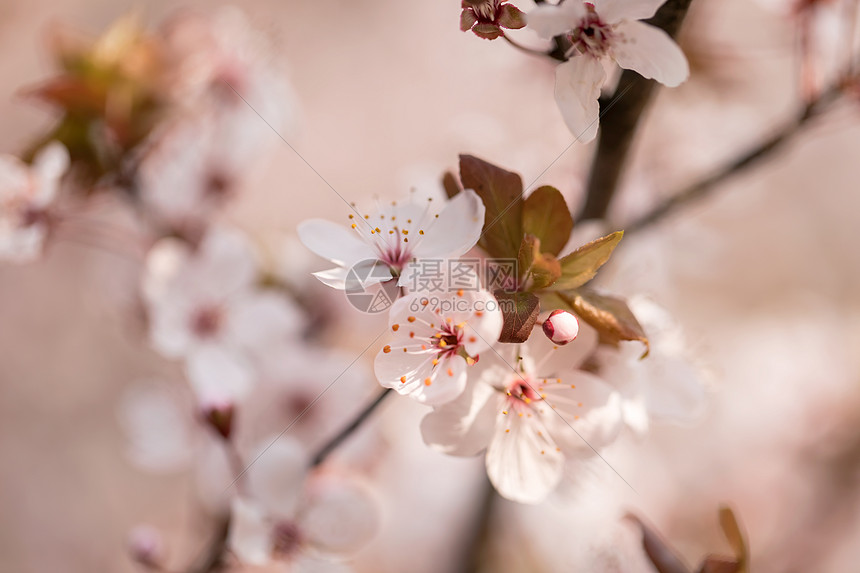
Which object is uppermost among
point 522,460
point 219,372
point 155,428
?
point 522,460

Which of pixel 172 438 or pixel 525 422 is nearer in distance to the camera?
pixel 525 422

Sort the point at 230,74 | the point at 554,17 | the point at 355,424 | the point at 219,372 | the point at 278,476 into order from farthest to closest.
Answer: the point at 230,74, the point at 219,372, the point at 278,476, the point at 355,424, the point at 554,17

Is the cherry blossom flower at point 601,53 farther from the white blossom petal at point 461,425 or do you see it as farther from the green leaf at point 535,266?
the white blossom petal at point 461,425

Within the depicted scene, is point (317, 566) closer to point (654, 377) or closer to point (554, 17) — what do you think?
point (654, 377)

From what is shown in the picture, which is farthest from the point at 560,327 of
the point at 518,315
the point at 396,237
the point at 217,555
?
the point at 217,555

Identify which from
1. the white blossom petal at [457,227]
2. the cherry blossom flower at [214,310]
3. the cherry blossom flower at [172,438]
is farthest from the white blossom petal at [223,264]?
the white blossom petal at [457,227]

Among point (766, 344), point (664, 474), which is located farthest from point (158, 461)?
point (766, 344)
